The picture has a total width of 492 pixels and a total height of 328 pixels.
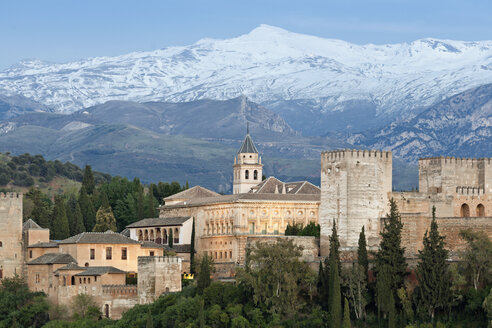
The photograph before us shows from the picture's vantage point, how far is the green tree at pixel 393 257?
230ft

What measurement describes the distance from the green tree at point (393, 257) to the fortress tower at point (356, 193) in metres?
7.64

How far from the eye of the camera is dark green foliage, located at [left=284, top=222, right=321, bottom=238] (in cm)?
9175

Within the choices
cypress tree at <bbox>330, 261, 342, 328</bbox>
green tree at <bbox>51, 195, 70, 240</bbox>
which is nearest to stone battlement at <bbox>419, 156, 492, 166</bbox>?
cypress tree at <bbox>330, 261, 342, 328</bbox>

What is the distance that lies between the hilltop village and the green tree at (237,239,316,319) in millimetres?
4524

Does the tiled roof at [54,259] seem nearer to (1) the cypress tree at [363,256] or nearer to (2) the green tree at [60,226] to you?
(2) the green tree at [60,226]

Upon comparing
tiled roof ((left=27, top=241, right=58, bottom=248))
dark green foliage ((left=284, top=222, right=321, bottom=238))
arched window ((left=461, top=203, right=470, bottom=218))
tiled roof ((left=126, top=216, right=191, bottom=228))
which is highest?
arched window ((left=461, top=203, right=470, bottom=218))

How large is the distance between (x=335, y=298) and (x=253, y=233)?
3267 cm

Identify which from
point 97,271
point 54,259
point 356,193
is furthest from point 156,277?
point 356,193

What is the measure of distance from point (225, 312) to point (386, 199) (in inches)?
603

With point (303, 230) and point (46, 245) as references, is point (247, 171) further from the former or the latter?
point (46, 245)

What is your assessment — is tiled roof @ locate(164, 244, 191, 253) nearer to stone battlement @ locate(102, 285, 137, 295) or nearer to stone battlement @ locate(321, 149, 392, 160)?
stone battlement @ locate(102, 285, 137, 295)

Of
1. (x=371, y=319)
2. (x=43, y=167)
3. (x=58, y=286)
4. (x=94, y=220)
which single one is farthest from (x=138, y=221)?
(x=43, y=167)

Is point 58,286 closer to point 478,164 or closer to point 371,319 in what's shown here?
point 371,319

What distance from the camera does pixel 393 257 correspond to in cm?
7100
